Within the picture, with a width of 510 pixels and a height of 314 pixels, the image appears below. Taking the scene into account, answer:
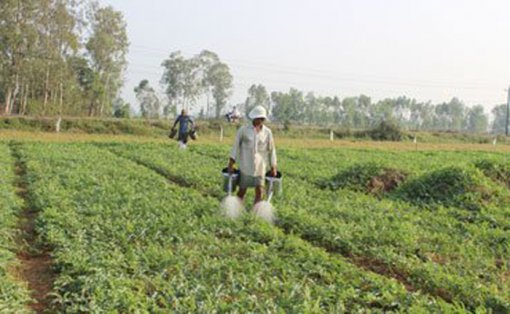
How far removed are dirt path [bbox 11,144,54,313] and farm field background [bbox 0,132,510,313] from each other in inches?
1.5

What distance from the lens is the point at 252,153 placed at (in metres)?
9.81

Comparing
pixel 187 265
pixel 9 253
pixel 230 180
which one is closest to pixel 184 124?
pixel 230 180

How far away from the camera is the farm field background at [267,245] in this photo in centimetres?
568

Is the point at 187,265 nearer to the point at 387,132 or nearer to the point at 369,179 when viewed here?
the point at 369,179

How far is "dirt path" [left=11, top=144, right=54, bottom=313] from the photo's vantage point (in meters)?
5.78

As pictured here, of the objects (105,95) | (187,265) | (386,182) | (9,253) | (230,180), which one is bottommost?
(9,253)

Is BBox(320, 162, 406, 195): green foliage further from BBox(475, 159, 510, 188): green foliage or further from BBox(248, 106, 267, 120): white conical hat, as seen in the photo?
BBox(248, 106, 267, 120): white conical hat

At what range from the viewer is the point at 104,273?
6.07m

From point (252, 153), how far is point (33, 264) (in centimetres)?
425

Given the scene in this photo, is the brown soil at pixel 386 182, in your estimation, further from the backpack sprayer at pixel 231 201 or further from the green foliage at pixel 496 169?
the backpack sprayer at pixel 231 201

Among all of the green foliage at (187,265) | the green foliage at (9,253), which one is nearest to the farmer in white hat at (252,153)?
the green foliage at (187,265)

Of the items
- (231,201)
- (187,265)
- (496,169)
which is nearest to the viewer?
(187,265)

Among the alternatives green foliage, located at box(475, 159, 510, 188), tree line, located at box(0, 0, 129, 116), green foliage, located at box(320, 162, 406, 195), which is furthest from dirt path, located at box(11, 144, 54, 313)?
tree line, located at box(0, 0, 129, 116)

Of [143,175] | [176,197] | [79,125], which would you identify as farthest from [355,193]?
[79,125]
